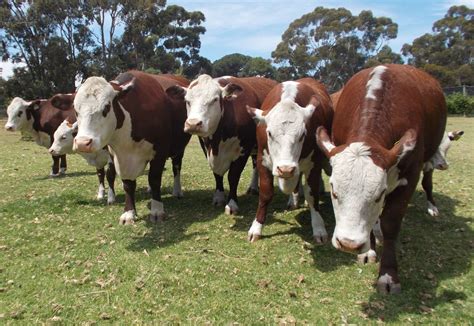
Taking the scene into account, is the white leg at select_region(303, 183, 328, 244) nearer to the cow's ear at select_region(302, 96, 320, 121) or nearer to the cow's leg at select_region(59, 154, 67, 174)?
the cow's ear at select_region(302, 96, 320, 121)

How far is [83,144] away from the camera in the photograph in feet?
18.4

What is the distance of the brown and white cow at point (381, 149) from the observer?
12.6 ft

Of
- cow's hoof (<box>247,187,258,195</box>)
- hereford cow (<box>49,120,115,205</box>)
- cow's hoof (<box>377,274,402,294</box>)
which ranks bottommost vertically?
cow's hoof (<box>247,187,258,195</box>)

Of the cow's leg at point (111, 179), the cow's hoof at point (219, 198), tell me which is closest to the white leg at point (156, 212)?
the cow's hoof at point (219, 198)

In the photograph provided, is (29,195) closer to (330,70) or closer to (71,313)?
(71,313)

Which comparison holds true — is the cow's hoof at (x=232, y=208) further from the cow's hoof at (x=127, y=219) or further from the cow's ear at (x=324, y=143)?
the cow's ear at (x=324, y=143)

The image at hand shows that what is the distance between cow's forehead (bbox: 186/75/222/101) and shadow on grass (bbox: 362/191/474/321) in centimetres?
337

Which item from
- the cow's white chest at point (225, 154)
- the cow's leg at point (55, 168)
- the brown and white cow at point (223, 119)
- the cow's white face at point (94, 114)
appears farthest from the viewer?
the cow's leg at point (55, 168)

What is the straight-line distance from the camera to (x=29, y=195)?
349 inches

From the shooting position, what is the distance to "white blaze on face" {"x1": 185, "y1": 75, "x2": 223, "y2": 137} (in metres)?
6.64

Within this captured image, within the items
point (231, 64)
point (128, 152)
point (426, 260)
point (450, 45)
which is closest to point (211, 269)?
point (128, 152)

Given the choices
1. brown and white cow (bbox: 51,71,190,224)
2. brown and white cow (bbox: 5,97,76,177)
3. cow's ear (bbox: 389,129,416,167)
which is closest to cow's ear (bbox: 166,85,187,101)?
brown and white cow (bbox: 51,71,190,224)

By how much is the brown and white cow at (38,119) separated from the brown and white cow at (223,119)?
19.9 feet

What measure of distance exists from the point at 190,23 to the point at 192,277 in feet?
180
